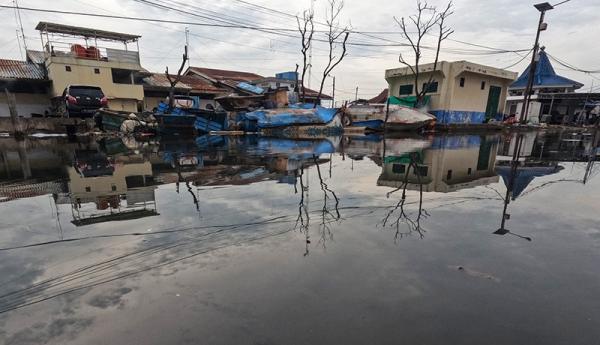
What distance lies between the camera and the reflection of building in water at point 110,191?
13.3 ft

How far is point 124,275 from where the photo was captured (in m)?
2.54

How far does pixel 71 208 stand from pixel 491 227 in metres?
5.35

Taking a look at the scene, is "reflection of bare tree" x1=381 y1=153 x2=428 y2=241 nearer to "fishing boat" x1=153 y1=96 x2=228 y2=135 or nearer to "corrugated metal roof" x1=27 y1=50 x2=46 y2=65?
"fishing boat" x1=153 y1=96 x2=228 y2=135

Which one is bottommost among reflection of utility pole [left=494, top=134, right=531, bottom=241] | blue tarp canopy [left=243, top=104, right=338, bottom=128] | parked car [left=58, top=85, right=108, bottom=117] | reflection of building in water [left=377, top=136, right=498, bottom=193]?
reflection of utility pole [left=494, top=134, right=531, bottom=241]

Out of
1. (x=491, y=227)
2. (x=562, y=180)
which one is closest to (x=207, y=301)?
(x=491, y=227)

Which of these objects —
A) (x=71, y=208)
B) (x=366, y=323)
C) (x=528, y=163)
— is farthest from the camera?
(x=528, y=163)

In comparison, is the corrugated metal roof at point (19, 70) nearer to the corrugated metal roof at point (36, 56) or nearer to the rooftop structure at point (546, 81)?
the corrugated metal roof at point (36, 56)

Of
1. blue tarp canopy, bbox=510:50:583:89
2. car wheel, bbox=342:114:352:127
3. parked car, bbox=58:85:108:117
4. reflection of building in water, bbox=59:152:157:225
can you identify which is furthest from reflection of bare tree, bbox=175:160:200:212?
blue tarp canopy, bbox=510:50:583:89

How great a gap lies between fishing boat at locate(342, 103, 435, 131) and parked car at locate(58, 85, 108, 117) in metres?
14.0

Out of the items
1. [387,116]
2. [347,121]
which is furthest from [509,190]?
[347,121]

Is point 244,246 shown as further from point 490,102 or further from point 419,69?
point 490,102

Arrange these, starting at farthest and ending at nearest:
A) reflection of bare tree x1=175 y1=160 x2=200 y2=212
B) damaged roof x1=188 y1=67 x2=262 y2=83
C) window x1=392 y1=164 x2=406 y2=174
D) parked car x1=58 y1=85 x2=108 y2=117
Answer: damaged roof x1=188 y1=67 x2=262 y2=83, parked car x1=58 y1=85 x2=108 y2=117, window x1=392 y1=164 x2=406 y2=174, reflection of bare tree x1=175 y1=160 x2=200 y2=212

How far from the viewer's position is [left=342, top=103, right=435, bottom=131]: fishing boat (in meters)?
19.2

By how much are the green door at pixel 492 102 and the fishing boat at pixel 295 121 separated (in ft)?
52.7
